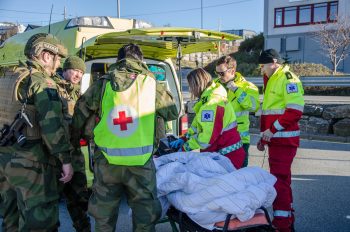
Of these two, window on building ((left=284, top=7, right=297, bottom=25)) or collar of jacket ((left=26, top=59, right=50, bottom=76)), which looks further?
window on building ((left=284, top=7, right=297, bottom=25))

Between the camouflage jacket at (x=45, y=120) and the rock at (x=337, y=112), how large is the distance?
833 centimetres

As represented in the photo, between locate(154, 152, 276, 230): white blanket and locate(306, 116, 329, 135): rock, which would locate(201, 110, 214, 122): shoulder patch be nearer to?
locate(154, 152, 276, 230): white blanket

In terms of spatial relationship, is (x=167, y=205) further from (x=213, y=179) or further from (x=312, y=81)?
(x=312, y=81)

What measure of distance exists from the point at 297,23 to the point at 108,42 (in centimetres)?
3102

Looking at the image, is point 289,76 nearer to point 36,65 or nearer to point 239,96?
point 239,96

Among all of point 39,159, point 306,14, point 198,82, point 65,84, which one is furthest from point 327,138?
point 306,14

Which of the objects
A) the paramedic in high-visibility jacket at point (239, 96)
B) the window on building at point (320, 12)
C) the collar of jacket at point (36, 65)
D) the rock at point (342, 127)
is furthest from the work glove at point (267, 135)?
the window on building at point (320, 12)

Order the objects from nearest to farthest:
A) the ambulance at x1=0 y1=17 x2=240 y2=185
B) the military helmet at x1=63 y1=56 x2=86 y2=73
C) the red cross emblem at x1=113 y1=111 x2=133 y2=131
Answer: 1. the red cross emblem at x1=113 y1=111 x2=133 y2=131
2. the military helmet at x1=63 y1=56 x2=86 y2=73
3. the ambulance at x1=0 y1=17 x2=240 y2=185

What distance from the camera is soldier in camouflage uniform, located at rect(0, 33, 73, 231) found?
9.93 ft

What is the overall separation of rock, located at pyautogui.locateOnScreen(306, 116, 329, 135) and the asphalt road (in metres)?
1.35

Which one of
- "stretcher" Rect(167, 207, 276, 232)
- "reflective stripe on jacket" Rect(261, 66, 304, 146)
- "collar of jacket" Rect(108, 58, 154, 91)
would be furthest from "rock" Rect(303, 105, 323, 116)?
"collar of jacket" Rect(108, 58, 154, 91)

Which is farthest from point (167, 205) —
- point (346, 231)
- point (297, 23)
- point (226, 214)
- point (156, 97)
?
point (297, 23)

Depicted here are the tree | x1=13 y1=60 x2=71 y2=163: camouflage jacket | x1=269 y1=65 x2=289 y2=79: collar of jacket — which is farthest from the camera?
the tree

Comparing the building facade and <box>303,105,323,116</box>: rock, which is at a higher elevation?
the building facade
